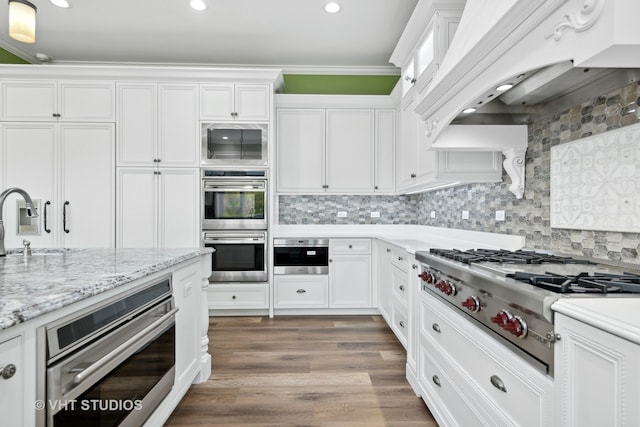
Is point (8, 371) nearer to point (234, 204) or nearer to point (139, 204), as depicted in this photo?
point (234, 204)

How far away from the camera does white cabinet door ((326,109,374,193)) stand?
4.09 meters

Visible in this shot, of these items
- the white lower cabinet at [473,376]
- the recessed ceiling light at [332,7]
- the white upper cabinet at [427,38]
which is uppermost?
the recessed ceiling light at [332,7]

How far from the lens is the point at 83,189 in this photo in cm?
363

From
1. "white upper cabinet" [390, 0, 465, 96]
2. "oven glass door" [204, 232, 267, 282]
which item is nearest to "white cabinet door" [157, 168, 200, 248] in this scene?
"oven glass door" [204, 232, 267, 282]

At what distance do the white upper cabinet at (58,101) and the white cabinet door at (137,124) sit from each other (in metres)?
0.13

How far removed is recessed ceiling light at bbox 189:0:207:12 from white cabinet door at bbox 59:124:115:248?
1.51 metres

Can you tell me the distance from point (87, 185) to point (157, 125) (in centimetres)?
96

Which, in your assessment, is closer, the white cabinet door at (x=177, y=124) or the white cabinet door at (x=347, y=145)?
the white cabinet door at (x=177, y=124)

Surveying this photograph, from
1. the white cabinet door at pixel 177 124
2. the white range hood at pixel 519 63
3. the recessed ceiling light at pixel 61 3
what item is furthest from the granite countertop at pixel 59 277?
the recessed ceiling light at pixel 61 3

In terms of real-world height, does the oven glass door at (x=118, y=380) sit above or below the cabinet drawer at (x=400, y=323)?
above

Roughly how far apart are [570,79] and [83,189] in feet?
13.7

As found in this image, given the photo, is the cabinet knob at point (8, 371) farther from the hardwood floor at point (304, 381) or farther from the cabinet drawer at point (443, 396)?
the cabinet drawer at point (443, 396)

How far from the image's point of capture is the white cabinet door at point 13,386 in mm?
798

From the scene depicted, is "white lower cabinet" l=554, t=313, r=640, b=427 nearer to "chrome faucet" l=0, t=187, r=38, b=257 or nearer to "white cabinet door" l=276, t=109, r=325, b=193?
"chrome faucet" l=0, t=187, r=38, b=257
